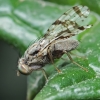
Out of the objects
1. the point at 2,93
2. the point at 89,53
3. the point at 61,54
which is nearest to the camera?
the point at 89,53

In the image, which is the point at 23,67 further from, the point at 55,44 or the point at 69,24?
the point at 69,24

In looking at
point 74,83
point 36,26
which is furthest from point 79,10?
point 74,83

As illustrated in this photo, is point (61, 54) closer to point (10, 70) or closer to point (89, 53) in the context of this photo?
point (89, 53)

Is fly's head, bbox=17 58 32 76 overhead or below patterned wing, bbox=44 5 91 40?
below

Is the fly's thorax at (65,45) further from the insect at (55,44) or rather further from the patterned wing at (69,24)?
the patterned wing at (69,24)

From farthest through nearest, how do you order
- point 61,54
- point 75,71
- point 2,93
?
point 2,93 → point 61,54 → point 75,71

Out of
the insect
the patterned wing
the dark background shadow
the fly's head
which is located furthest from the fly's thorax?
the dark background shadow

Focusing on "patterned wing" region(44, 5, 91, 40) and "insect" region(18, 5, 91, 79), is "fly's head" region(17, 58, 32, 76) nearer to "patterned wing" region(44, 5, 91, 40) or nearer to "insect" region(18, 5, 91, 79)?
→ "insect" region(18, 5, 91, 79)
